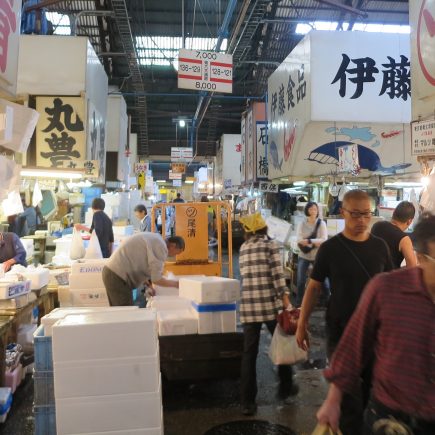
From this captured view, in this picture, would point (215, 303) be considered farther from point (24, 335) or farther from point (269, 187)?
point (269, 187)

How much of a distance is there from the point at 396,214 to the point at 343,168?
9.60ft

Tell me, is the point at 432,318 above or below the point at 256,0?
below

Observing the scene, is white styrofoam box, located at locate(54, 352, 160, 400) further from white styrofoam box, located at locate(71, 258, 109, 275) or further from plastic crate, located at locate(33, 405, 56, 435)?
white styrofoam box, located at locate(71, 258, 109, 275)

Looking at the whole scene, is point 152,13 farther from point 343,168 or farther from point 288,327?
point 288,327

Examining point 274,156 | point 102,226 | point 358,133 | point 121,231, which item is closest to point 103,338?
point 102,226

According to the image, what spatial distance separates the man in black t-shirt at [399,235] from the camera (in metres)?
5.12

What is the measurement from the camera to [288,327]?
16.6ft

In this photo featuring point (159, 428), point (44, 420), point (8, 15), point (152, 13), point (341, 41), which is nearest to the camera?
point (159, 428)

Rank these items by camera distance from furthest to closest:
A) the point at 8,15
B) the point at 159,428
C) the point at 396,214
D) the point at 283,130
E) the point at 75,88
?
the point at 283,130
the point at 75,88
the point at 396,214
the point at 8,15
the point at 159,428

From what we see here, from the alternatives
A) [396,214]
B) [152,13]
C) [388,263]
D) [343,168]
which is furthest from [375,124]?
[152,13]

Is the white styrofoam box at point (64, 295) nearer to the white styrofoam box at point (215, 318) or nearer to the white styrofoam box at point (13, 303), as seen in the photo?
the white styrofoam box at point (13, 303)

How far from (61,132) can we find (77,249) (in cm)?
253

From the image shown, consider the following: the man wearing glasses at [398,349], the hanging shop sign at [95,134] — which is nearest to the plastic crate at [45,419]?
the man wearing glasses at [398,349]

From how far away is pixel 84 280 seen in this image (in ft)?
24.0
